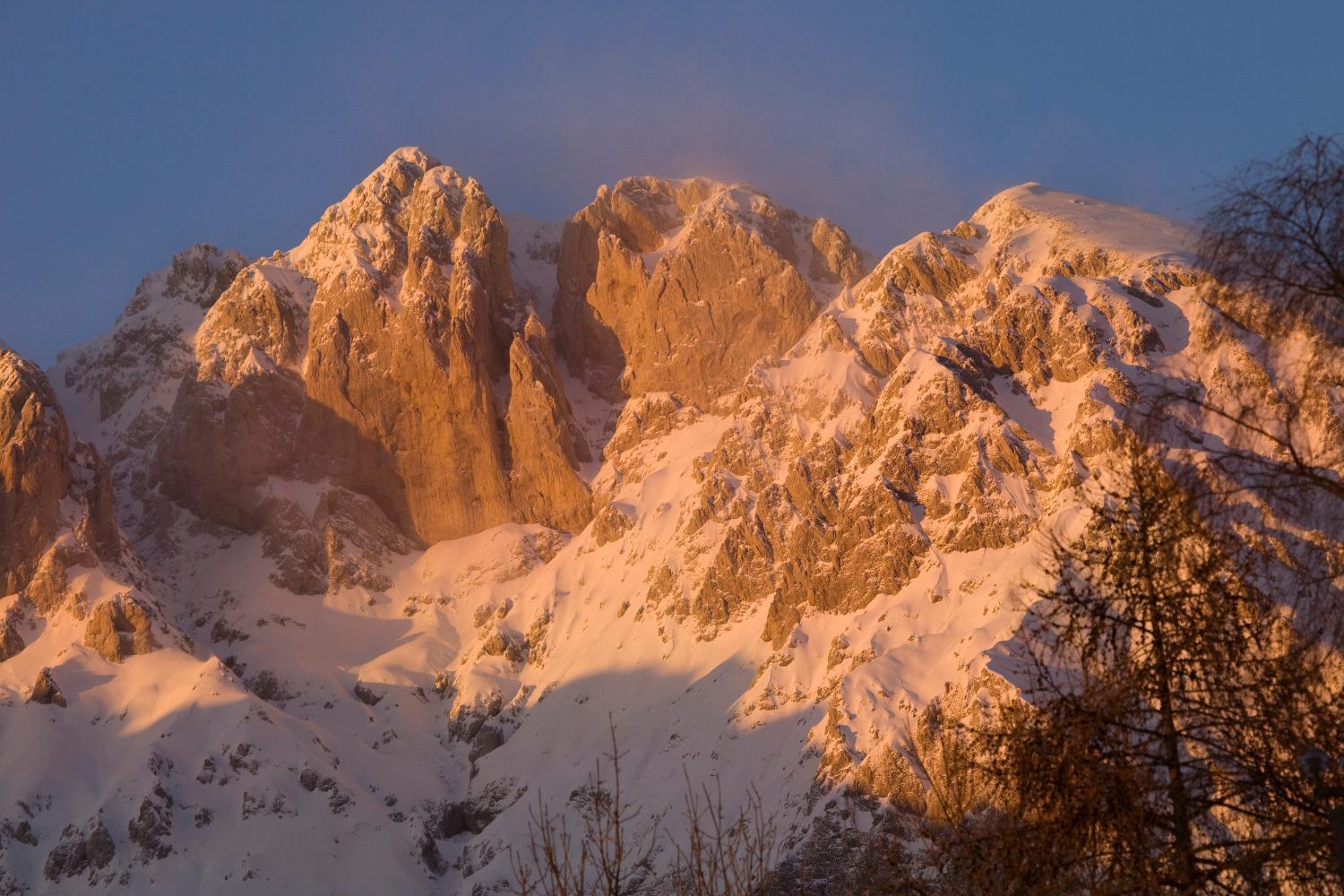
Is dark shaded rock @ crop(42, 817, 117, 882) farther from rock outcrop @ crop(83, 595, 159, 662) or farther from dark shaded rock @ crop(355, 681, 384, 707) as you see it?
dark shaded rock @ crop(355, 681, 384, 707)

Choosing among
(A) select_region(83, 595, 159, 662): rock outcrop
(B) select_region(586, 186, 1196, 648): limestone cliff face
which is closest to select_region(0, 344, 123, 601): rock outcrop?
(A) select_region(83, 595, 159, 662): rock outcrop

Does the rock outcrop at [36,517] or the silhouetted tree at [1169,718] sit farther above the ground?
the rock outcrop at [36,517]

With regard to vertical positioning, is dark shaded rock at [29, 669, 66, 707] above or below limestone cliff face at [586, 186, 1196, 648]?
below

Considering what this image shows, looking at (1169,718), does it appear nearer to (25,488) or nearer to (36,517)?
(36,517)

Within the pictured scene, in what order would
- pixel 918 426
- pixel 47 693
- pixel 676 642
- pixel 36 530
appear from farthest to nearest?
pixel 36 530
pixel 47 693
pixel 676 642
pixel 918 426

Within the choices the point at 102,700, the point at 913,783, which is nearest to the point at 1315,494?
the point at 913,783

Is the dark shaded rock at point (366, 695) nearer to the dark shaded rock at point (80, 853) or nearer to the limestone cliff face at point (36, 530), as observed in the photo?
the limestone cliff face at point (36, 530)

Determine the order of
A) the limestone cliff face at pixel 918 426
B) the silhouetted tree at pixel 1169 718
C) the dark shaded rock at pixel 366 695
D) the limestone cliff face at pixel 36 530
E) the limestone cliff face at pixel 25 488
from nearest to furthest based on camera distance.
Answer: the silhouetted tree at pixel 1169 718 < the limestone cliff face at pixel 918 426 < the limestone cliff face at pixel 36 530 < the dark shaded rock at pixel 366 695 < the limestone cliff face at pixel 25 488


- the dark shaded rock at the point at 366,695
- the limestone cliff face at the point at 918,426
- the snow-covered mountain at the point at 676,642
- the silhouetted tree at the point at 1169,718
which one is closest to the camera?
the silhouetted tree at the point at 1169,718

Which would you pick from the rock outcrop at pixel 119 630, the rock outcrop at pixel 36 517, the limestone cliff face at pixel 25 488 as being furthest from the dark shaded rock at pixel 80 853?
the limestone cliff face at pixel 25 488

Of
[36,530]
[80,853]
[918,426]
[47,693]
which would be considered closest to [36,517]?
[36,530]

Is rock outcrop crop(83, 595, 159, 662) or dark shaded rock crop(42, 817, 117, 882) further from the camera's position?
rock outcrop crop(83, 595, 159, 662)

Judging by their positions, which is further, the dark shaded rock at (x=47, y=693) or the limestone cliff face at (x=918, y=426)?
the dark shaded rock at (x=47, y=693)

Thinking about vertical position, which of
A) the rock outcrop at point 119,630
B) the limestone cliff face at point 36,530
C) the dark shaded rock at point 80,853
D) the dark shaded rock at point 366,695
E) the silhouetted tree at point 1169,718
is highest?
the limestone cliff face at point 36,530
